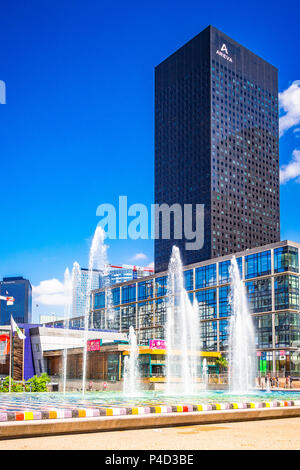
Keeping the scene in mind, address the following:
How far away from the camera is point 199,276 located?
11212 centimetres

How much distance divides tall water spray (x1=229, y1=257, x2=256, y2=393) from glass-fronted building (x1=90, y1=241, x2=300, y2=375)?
1.94 m

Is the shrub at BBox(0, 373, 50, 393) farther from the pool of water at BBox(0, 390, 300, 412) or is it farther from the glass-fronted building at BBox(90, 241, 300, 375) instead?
the glass-fronted building at BBox(90, 241, 300, 375)

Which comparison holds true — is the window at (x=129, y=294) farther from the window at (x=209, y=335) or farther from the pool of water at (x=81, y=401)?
the pool of water at (x=81, y=401)

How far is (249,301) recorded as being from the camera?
331ft

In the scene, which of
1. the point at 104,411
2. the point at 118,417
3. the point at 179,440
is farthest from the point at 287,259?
the point at 179,440

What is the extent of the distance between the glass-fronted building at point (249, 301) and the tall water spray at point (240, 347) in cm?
194

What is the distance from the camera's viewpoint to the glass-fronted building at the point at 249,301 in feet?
305

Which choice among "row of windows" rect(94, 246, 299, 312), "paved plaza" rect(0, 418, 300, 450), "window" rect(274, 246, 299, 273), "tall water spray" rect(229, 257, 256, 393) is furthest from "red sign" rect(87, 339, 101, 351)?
"paved plaza" rect(0, 418, 300, 450)

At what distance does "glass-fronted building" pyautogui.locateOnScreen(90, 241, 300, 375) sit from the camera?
92.9m

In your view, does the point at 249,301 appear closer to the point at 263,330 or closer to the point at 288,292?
the point at 263,330

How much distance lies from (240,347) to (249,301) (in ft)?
85.4

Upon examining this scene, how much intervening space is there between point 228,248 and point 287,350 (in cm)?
9576
